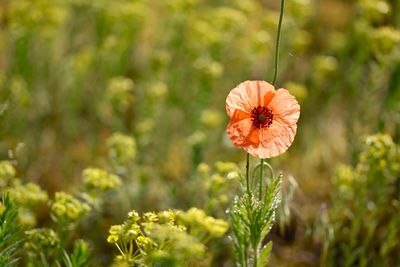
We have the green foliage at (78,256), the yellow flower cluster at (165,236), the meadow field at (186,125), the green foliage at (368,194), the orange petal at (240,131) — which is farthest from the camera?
the meadow field at (186,125)

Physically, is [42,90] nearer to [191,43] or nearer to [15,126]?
[15,126]

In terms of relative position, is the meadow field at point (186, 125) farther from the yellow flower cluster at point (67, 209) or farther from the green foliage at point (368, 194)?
the yellow flower cluster at point (67, 209)

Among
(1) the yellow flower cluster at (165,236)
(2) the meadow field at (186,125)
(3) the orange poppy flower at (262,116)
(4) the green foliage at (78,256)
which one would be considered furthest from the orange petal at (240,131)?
(4) the green foliage at (78,256)

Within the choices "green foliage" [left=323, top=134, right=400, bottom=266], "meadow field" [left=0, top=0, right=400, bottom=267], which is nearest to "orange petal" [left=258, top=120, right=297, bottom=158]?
"meadow field" [left=0, top=0, right=400, bottom=267]

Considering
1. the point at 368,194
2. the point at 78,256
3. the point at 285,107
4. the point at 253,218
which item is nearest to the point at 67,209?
the point at 78,256

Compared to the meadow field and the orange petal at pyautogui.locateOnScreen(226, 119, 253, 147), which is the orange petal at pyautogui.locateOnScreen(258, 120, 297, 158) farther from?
the meadow field

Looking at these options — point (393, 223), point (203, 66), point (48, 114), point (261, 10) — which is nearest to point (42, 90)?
point (48, 114)

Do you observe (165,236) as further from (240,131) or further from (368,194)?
(368,194)
